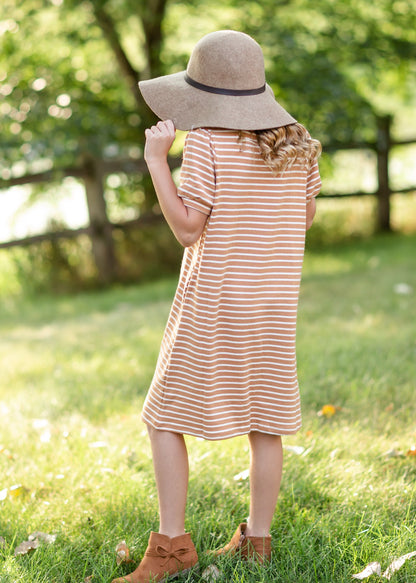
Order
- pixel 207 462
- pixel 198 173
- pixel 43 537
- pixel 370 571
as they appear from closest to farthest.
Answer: pixel 198 173 → pixel 370 571 → pixel 43 537 → pixel 207 462

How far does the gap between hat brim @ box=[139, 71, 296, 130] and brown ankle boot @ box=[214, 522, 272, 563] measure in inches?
48.4

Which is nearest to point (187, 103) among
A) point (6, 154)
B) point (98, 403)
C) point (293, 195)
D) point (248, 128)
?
point (248, 128)

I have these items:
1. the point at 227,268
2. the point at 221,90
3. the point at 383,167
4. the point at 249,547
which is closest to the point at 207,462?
the point at 249,547

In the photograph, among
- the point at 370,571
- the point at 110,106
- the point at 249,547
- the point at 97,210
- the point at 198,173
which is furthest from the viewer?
the point at 110,106

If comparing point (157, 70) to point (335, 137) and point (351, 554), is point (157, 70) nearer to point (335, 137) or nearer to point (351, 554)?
point (335, 137)

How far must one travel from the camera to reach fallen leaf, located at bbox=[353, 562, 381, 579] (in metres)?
1.89

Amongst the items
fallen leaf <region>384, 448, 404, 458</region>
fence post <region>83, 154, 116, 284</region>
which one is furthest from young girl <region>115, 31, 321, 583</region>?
fence post <region>83, 154, 116, 284</region>

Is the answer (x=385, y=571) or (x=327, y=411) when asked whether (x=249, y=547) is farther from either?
(x=327, y=411)

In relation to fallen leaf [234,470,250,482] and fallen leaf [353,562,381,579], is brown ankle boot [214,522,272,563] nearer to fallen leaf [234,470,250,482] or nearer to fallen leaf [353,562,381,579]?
fallen leaf [353,562,381,579]

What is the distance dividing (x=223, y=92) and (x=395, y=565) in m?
1.44

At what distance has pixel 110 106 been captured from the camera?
309 inches

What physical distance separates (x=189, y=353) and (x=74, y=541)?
0.76 m

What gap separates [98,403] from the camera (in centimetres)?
336

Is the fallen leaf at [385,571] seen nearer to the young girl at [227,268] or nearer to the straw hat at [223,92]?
the young girl at [227,268]
